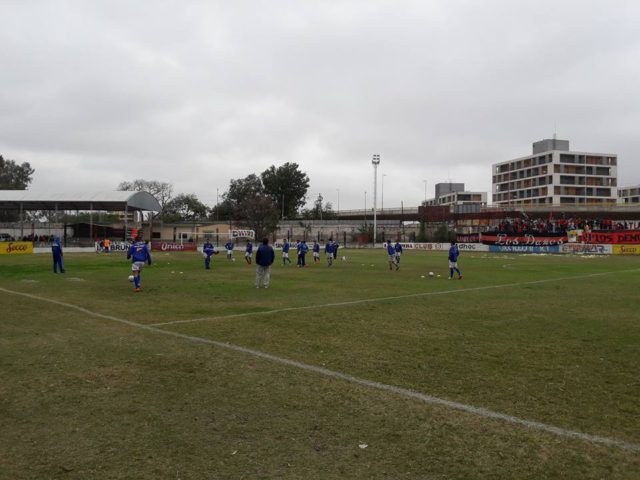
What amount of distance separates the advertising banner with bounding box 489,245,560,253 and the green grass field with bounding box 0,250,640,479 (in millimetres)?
48305

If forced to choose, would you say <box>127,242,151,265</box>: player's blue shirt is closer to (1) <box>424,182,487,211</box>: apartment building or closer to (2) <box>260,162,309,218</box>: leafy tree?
(2) <box>260,162,309,218</box>: leafy tree

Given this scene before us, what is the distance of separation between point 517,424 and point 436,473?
145 cm

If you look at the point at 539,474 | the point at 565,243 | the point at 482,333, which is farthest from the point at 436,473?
the point at 565,243

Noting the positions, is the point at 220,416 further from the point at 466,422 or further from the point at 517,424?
the point at 517,424

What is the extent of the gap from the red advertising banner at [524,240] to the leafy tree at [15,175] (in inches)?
3596

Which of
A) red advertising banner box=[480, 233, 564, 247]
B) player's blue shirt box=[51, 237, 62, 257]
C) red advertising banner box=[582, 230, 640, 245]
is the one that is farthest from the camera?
red advertising banner box=[480, 233, 564, 247]

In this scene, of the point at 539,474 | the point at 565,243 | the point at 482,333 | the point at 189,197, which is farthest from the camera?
the point at 189,197

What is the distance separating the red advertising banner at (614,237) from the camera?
183ft

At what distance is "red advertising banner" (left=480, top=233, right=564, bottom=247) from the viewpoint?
6015cm

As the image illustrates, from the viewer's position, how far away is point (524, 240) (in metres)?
61.5

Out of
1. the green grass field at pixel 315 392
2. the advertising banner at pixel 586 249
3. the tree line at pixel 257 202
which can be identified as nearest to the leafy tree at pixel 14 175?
the tree line at pixel 257 202

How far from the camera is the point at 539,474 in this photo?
4156 millimetres

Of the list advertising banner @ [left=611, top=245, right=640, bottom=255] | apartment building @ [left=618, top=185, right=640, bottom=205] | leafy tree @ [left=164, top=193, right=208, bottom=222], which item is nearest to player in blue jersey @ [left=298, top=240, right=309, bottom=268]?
advertising banner @ [left=611, top=245, right=640, bottom=255]

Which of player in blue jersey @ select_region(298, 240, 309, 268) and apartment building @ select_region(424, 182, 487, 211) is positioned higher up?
apartment building @ select_region(424, 182, 487, 211)
